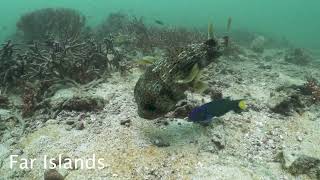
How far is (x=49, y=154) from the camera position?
188 inches

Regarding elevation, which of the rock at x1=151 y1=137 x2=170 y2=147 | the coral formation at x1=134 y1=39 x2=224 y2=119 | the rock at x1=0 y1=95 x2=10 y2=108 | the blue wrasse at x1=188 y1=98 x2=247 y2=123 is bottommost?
the rock at x1=0 y1=95 x2=10 y2=108

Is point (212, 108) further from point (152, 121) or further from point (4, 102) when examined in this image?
point (4, 102)

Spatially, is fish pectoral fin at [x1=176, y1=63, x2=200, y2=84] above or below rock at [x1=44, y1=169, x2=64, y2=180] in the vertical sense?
above

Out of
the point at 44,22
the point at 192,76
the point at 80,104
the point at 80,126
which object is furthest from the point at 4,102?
the point at 44,22

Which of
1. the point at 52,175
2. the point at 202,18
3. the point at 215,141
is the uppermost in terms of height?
the point at 52,175

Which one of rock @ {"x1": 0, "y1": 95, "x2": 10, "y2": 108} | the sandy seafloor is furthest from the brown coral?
rock @ {"x1": 0, "y1": 95, "x2": 10, "y2": 108}

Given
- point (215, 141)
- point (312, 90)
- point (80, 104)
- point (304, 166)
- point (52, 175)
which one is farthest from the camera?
point (312, 90)

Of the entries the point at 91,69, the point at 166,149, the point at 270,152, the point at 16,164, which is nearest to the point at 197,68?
the point at 166,149

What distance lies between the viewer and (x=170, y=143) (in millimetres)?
4883

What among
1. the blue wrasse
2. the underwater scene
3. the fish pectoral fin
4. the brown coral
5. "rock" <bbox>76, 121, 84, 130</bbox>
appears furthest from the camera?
the brown coral

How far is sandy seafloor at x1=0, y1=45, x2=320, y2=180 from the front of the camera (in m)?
4.33

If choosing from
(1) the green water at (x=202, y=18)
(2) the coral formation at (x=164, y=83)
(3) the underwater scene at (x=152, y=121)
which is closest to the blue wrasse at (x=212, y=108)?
(3) the underwater scene at (x=152, y=121)

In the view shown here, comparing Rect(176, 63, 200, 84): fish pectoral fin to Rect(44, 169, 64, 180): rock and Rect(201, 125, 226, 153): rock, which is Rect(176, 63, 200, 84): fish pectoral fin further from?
Rect(44, 169, 64, 180): rock

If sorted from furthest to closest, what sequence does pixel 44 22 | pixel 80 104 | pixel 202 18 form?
pixel 202 18 < pixel 44 22 < pixel 80 104
